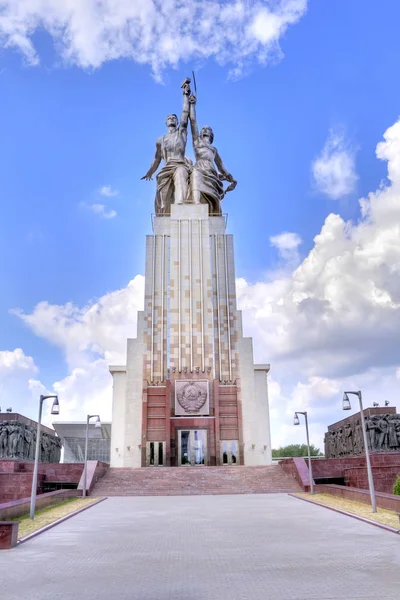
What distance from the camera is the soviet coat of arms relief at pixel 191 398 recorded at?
34688 mm

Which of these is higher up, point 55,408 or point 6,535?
point 55,408

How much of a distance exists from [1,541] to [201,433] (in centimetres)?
2562

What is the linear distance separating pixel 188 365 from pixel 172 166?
1827 centimetres

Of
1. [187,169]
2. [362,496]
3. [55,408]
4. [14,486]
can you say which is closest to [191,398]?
[14,486]

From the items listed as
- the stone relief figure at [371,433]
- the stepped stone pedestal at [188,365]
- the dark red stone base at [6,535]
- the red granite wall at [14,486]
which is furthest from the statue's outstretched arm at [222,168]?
the dark red stone base at [6,535]

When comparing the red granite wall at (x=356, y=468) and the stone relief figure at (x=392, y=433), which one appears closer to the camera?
the red granite wall at (x=356, y=468)

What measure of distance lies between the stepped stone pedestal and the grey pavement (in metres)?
20.5

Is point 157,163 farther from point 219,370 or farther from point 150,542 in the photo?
point 150,542

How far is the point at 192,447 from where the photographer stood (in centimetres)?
3409

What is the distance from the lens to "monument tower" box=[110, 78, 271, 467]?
34344 mm

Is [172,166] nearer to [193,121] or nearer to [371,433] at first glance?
[193,121]

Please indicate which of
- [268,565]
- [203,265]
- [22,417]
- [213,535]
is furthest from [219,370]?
[268,565]

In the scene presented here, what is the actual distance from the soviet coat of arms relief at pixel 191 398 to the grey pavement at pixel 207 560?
20.8 m

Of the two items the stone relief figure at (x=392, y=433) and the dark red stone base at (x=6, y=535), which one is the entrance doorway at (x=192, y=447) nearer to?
the stone relief figure at (x=392, y=433)
